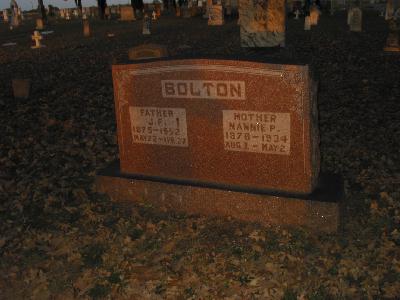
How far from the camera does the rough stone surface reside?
4.25 meters

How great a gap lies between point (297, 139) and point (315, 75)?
2.31ft

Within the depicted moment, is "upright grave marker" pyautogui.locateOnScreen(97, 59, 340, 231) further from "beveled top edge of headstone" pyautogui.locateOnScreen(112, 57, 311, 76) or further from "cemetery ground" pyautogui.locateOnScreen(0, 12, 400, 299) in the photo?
"cemetery ground" pyautogui.locateOnScreen(0, 12, 400, 299)

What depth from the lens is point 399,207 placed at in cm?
468

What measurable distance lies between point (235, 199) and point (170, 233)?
2.56 ft

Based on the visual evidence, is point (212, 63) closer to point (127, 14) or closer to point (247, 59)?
point (247, 59)

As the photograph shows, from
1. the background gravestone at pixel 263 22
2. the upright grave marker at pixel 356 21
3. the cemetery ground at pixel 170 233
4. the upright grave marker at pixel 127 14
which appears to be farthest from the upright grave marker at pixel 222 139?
the upright grave marker at pixel 127 14

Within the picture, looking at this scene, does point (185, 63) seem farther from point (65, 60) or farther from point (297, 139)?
point (65, 60)

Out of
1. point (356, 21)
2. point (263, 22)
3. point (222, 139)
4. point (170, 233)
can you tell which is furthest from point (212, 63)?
point (356, 21)

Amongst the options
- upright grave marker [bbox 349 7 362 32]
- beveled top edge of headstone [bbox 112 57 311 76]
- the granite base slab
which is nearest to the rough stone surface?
beveled top edge of headstone [bbox 112 57 311 76]

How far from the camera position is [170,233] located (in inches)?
174

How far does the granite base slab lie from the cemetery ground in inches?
4.6

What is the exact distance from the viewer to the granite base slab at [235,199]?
167 inches

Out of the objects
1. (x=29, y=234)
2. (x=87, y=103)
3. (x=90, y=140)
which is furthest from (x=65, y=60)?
(x=29, y=234)

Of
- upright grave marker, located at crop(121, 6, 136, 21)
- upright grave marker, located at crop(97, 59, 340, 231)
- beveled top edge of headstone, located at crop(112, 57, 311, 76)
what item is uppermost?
upright grave marker, located at crop(121, 6, 136, 21)
